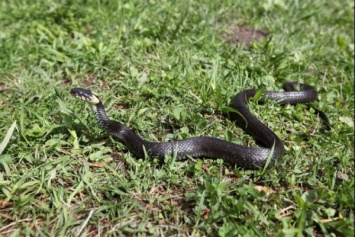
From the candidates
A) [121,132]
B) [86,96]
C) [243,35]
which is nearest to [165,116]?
[121,132]

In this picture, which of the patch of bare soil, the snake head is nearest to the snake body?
the snake head

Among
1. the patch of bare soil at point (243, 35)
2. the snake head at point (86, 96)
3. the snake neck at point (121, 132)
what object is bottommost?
the snake neck at point (121, 132)

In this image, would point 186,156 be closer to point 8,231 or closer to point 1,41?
point 8,231

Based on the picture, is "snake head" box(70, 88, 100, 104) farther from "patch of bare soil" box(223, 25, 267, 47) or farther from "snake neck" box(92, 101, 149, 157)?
"patch of bare soil" box(223, 25, 267, 47)

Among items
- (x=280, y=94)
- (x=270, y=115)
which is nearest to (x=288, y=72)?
(x=280, y=94)

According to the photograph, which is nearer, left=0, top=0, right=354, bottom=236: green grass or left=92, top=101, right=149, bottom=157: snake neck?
left=0, top=0, right=354, bottom=236: green grass

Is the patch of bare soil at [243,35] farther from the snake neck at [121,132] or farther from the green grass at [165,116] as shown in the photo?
the snake neck at [121,132]

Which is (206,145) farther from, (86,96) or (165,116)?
(86,96)

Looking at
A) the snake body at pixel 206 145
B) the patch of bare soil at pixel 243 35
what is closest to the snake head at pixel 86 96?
the snake body at pixel 206 145
